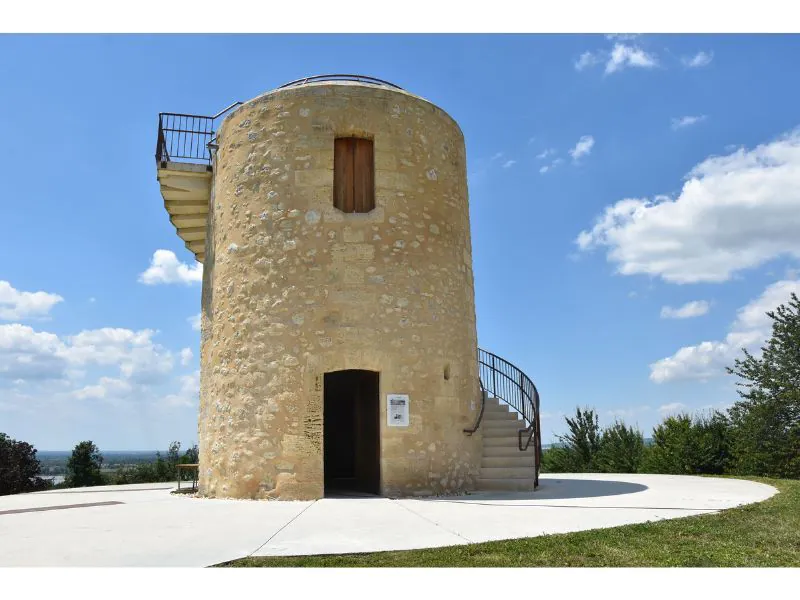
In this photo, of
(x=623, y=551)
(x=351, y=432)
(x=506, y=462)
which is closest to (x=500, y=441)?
(x=506, y=462)

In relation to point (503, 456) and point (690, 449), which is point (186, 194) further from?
point (690, 449)

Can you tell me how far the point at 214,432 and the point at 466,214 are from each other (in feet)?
19.0

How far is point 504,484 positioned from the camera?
11047 mm

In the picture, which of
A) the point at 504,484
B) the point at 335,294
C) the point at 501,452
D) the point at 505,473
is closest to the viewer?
the point at 335,294

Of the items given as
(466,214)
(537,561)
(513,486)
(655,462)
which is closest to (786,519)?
(537,561)

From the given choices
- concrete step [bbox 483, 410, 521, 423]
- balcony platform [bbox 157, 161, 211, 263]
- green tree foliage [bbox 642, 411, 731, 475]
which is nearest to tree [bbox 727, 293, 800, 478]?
green tree foliage [bbox 642, 411, 731, 475]

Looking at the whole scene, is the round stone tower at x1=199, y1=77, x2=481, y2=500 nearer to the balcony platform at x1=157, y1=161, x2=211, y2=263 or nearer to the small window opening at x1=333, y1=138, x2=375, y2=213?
the small window opening at x1=333, y1=138, x2=375, y2=213

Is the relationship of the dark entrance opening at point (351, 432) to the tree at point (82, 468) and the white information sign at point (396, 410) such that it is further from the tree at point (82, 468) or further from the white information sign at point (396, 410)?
the tree at point (82, 468)

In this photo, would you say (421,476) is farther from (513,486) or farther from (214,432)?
(214,432)

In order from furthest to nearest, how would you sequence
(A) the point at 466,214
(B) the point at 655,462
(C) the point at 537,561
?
(B) the point at 655,462 → (A) the point at 466,214 → (C) the point at 537,561

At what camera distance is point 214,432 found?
10.8 m

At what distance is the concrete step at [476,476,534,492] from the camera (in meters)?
11.0

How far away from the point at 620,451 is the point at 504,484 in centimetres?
937

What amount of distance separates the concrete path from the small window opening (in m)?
4.69
